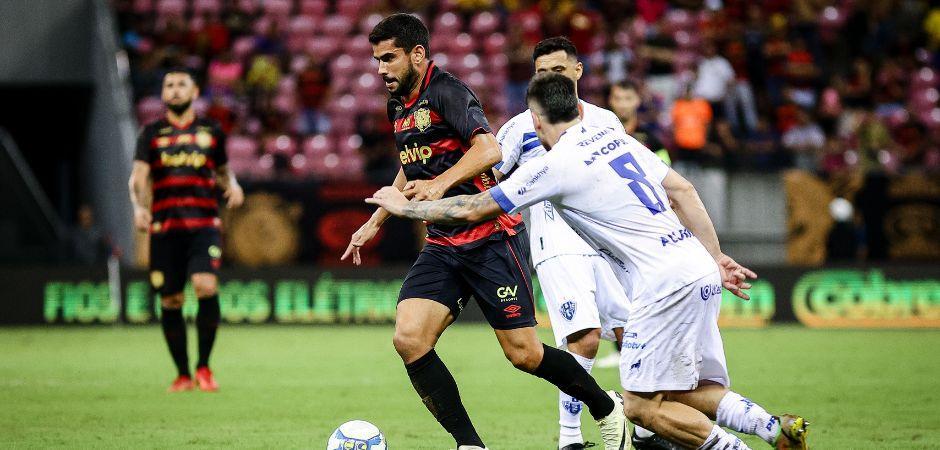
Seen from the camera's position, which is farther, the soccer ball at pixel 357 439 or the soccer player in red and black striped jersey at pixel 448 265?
the soccer player in red and black striped jersey at pixel 448 265

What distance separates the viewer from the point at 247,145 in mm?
19266

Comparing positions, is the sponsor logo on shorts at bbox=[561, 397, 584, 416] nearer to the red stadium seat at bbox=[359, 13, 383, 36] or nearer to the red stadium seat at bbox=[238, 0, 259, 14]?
the red stadium seat at bbox=[359, 13, 383, 36]

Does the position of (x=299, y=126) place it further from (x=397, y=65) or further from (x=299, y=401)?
(x=397, y=65)

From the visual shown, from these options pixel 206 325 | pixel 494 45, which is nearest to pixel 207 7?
pixel 494 45

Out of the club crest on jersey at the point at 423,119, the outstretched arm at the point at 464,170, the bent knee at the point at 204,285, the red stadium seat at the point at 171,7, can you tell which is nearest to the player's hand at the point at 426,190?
the outstretched arm at the point at 464,170

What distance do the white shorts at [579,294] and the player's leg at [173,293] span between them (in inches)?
152

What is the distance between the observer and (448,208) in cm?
590

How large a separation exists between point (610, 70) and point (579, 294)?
12723mm

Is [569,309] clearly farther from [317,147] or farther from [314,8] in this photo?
[314,8]

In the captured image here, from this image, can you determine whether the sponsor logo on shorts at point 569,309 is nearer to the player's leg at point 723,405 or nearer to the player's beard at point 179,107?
the player's leg at point 723,405

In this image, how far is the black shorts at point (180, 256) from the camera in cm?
1024

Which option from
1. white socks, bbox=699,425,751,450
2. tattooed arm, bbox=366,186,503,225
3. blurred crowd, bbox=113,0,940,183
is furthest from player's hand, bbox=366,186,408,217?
blurred crowd, bbox=113,0,940,183

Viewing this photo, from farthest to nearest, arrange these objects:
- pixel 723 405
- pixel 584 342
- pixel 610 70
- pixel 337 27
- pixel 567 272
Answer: pixel 337 27
pixel 610 70
pixel 567 272
pixel 584 342
pixel 723 405

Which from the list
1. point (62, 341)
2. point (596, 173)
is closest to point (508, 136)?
point (596, 173)
